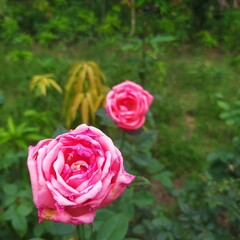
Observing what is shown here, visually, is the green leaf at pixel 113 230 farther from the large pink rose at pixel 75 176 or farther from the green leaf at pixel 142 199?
the green leaf at pixel 142 199

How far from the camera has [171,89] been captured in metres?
3.62

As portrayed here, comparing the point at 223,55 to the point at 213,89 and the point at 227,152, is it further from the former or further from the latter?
the point at 227,152

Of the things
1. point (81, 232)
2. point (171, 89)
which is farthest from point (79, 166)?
point (171, 89)

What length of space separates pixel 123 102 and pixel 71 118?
1169 mm

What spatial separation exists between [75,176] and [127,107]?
871 millimetres

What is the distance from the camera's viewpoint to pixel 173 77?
379 cm

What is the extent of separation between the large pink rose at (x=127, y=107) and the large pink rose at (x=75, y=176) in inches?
30.4

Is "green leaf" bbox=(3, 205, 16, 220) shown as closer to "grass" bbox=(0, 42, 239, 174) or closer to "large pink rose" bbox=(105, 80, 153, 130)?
"large pink rose" bbox=(105, 80, 153, 130)

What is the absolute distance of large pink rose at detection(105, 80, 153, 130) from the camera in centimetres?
159

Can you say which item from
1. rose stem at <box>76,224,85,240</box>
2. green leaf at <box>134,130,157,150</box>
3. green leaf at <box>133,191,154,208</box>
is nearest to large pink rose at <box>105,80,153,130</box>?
green leaf at <box>134,130,157,150</box>

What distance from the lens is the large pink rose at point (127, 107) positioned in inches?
62.5

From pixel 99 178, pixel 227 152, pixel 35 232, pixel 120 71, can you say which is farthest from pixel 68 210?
pixel 120 71

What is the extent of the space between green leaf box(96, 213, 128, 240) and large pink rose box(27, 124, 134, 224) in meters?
0.28

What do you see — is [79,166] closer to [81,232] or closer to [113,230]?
[81,232]
